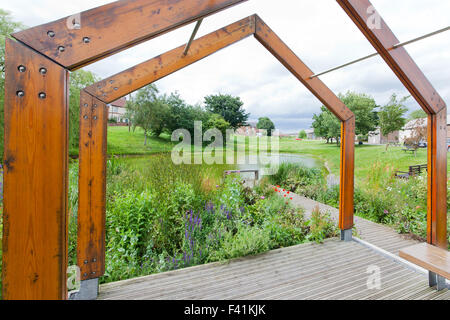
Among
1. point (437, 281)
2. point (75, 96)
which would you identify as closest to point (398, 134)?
point (437, 281)

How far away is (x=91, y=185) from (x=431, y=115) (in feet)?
12.0

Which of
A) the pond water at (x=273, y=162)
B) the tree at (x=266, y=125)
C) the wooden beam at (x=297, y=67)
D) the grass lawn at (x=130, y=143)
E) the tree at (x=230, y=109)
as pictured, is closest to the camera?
the wooden beam at (x=297, y=67)

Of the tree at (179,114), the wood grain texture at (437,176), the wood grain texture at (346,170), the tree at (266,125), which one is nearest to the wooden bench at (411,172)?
the wood grain texture at (346,170)

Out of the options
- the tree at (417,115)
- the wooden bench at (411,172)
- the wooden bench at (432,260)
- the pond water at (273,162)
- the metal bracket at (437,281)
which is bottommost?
the metal bracket at (437,281)

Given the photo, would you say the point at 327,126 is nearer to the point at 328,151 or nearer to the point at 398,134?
the point at 328,151

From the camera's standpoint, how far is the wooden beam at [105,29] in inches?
36.5

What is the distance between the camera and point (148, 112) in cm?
671

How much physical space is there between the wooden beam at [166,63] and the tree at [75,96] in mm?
4190

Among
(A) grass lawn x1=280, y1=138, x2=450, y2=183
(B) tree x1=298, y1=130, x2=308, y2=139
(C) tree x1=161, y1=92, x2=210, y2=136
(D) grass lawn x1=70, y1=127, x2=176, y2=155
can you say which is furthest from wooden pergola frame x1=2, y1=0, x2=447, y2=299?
(B) tree x1=298, y1=130, x2=308, y2=139

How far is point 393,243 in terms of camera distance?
3.40 m

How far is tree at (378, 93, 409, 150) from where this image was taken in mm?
8188

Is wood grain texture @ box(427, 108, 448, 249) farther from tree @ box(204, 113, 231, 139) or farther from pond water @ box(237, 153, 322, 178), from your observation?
tree @ box(204, 113, 231, 139)

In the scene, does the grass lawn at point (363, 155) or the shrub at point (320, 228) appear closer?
the shrub at point (320, 228)

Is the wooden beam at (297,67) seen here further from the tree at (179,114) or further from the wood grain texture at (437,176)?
the tree at (179,114)
